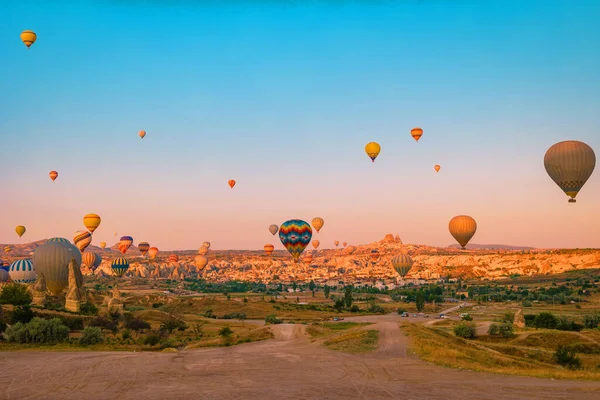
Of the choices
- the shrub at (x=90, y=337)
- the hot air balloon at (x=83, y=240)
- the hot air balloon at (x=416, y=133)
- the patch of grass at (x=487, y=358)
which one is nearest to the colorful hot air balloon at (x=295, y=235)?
the hot air balloon at (x=416, y=133)

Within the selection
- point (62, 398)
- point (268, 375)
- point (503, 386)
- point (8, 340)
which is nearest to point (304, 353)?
point (268, 375)

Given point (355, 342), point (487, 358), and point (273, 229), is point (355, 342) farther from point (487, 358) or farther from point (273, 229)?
point (273, 229)

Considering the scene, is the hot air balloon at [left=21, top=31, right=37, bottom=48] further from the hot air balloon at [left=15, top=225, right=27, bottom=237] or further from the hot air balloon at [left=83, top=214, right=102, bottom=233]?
the hot air balloon at [left=15, top=225, right=27, bottom=237]

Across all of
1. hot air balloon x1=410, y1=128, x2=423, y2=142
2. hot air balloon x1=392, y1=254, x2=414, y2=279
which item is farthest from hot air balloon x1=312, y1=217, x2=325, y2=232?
hot air balloon x1=410, y1=128, x2=423, y2=142

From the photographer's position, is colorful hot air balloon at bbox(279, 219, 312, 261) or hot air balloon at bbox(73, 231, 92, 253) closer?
colorful hot air balloon at bbox(279, 219, 312, 261)

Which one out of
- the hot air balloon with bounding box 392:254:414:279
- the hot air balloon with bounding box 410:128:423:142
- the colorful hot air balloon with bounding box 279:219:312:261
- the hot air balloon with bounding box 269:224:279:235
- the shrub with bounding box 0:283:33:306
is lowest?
the shrub with bounding box 0:283:33:306

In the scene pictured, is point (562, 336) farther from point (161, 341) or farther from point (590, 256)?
point (590, 256)
